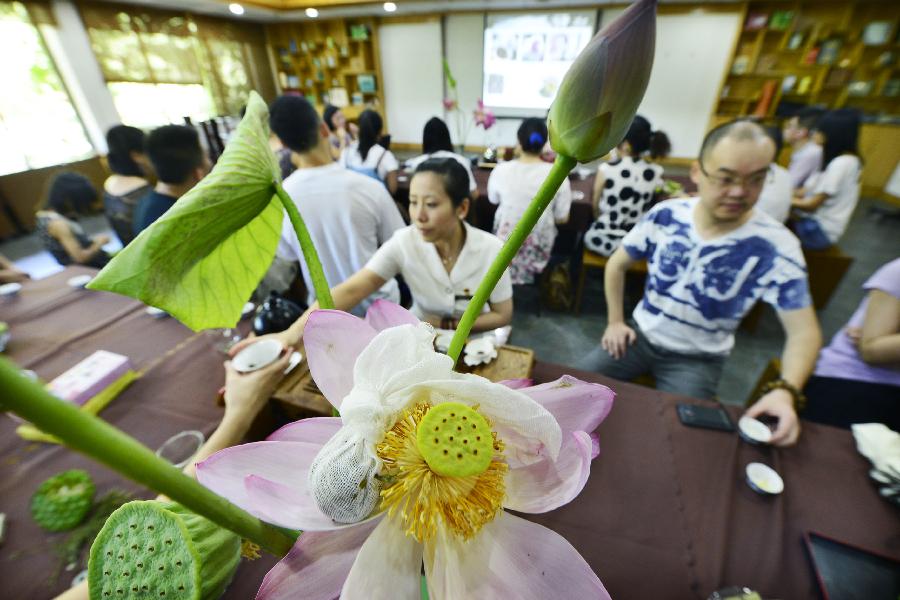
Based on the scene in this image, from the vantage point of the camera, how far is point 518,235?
11.4 inches

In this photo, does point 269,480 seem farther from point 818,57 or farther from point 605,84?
point 818,57

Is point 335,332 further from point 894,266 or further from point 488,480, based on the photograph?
point 894,266

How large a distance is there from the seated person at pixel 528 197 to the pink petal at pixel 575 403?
1985mm

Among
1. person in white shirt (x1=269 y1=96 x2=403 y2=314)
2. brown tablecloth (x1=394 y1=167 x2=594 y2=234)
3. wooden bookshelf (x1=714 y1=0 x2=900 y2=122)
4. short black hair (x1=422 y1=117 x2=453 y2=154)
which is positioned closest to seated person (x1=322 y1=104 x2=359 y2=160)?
brown tablecloth (x1=394 y1=167 x2=594 y2=234)

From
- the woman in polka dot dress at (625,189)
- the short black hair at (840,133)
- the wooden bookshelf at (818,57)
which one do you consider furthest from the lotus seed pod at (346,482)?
the wooden bookshelf at (818,57)

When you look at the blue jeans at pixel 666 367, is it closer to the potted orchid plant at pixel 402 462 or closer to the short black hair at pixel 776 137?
the short black hair at pixel 776 137

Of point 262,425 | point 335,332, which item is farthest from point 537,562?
point 262,425

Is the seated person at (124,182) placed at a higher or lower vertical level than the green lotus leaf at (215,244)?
lower

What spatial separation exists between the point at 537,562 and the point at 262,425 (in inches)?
36.2

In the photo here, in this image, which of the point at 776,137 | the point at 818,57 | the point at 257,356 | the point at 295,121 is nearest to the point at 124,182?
the point at 295,121

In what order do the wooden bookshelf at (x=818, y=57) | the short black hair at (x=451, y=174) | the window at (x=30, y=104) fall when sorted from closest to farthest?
the short black hair at (x=451, y=174), the window at (x=30, y=104), the wooden bookshelf at (x=818, y=57)

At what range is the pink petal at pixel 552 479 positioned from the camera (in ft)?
0.99

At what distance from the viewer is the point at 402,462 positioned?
30 cm

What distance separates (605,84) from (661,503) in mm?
846
